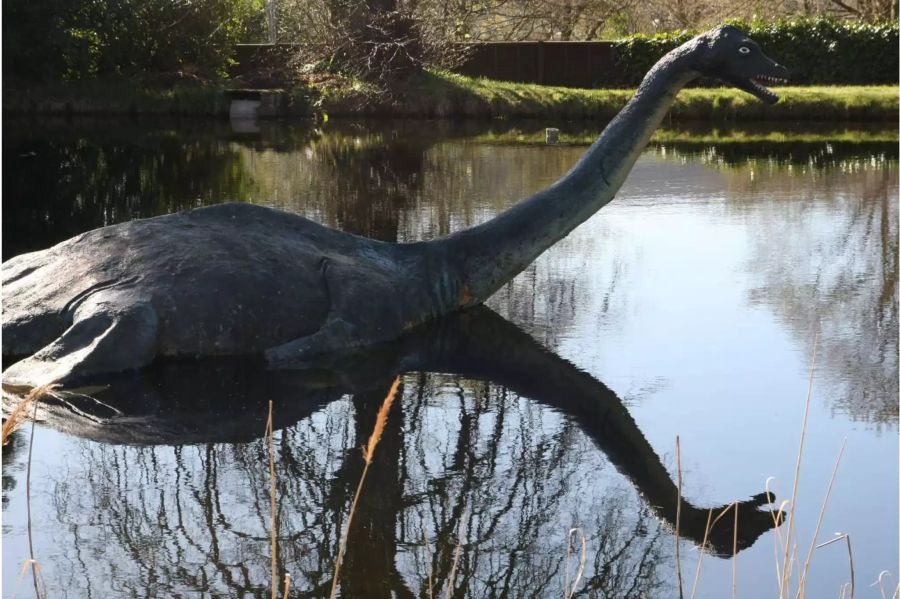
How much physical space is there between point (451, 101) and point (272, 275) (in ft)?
65.2

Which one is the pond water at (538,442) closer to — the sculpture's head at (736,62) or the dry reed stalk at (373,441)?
the dry reed stalk at (373,441)

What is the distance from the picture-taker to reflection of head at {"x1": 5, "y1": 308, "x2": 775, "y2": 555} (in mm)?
5745

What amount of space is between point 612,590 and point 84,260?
13.8 ft

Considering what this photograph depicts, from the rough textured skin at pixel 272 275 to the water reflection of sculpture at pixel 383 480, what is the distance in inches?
9.7

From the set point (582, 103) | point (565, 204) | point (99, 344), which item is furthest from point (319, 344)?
point (582, 103)

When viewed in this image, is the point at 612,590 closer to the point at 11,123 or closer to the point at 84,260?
the point at 84,260

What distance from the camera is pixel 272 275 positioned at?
735 centimetres

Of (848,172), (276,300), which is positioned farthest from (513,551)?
(848,172)

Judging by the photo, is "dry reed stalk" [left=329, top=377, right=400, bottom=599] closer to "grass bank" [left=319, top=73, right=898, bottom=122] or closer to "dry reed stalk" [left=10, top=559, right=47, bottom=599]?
"dry reed stalk" [left=10, top=559, right=47, bottom=599]

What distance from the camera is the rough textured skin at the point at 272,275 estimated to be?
695cm

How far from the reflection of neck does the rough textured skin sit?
298 millimetres

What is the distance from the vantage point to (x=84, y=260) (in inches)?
289

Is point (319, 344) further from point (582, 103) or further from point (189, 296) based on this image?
point (582, 103)

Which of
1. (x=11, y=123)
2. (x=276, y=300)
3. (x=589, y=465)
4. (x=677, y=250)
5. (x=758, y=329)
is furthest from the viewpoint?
(x=11, y=123)
